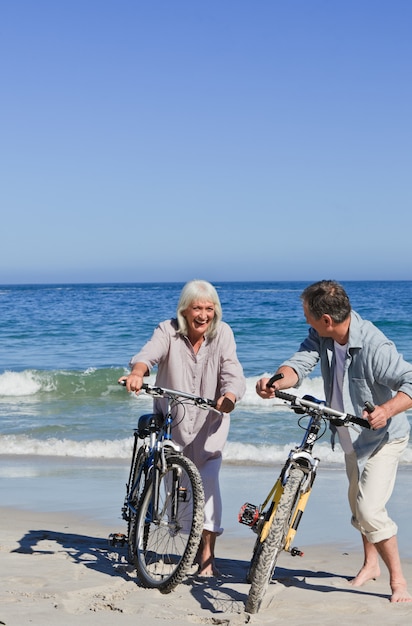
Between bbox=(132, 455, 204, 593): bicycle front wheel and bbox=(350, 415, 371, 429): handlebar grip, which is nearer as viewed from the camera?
bbox=(350, 415, 371, 429): handlebar grip

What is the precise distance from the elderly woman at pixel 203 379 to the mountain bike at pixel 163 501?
122mm

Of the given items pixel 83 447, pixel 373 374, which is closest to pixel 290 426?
pixel 83 447

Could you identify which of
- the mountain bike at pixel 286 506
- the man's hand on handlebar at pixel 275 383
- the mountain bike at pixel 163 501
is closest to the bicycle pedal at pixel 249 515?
the mountain bike at pixel 286 506

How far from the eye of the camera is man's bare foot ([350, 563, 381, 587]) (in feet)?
15.7

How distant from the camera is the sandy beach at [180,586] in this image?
4152 millimetres

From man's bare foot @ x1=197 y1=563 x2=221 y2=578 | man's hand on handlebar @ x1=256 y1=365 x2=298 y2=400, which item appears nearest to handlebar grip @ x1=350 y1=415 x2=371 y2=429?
man's hand on handlebar @ x1=256 y1=365 x2=298 y2=400

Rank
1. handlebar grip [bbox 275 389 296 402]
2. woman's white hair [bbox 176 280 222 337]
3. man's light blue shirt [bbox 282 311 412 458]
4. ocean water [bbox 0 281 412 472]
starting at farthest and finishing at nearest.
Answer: ocean water [bbox 0 281 412 472], woman's white hair [bbox 176 280 222 337], man's light blue shirt [bbox 282 311 412 458], handlebar grip [bbox 275 389 296 402]

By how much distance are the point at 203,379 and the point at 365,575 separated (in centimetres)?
145

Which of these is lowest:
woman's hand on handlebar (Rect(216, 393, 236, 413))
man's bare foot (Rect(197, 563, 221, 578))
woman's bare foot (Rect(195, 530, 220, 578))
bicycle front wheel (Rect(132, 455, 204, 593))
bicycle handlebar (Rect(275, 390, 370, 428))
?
man's bare foot (Rect(197, 563, 221, 578))

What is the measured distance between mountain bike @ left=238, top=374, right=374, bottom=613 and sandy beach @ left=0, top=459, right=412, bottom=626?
29cm

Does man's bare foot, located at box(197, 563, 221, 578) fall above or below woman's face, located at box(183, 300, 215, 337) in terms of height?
below

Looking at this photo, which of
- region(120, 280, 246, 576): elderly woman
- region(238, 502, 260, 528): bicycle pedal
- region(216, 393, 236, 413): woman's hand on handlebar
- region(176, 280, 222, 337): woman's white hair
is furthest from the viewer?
region(120, 280, 246, 576): elderly woman

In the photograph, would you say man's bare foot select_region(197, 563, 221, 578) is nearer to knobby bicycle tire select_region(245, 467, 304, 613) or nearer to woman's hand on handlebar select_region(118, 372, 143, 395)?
knobby bicycle tire select_region(245, 467, 304, 613)

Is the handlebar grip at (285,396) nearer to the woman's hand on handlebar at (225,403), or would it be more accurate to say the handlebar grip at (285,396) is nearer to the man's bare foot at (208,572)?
the woman's hand on handlebar at (225,403)
